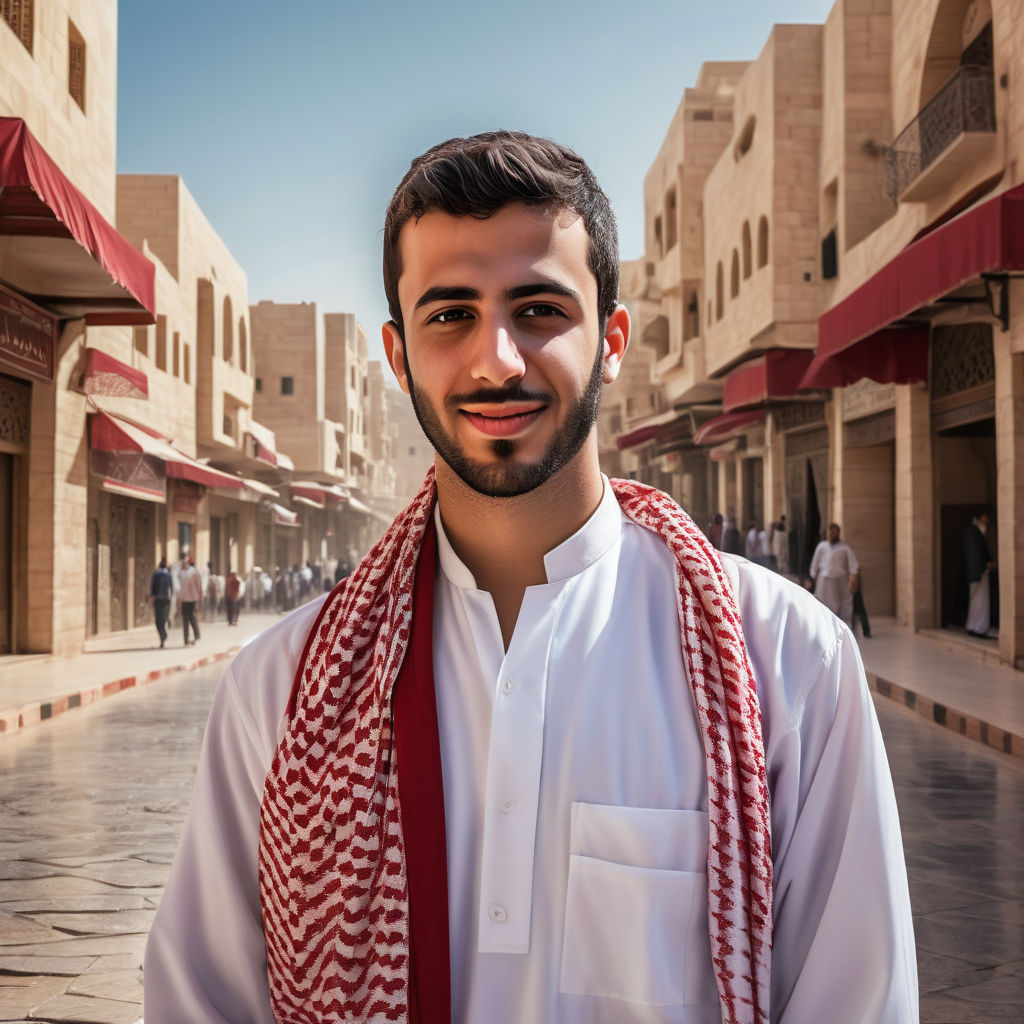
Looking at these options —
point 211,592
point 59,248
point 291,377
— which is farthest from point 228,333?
point 59,248

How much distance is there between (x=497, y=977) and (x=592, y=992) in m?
0.13

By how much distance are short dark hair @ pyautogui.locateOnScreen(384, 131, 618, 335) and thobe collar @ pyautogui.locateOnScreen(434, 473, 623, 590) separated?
31 cm

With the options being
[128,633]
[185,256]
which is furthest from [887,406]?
[185,256]

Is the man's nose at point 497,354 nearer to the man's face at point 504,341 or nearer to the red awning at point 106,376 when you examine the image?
the man's face at point 504,341

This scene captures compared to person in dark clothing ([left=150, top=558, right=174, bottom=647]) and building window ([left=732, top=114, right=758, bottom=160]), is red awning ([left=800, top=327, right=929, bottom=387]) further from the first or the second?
person in dark clothing ([left=150, top=558, right=174, bottom=647])

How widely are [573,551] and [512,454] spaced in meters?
0.20

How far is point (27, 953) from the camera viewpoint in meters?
4.06

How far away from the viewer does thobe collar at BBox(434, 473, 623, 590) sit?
5.39 ft

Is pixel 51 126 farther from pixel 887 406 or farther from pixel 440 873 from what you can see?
pixel 440 873

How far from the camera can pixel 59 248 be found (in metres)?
12.2

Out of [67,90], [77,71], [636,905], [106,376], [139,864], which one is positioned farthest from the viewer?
[106,376]

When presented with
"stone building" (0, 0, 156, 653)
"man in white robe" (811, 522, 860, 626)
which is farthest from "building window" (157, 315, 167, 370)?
"man in white robe" (811, 522, 860, 626)

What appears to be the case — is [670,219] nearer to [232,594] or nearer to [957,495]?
[232,594]

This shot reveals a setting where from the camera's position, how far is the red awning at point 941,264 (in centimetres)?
933
